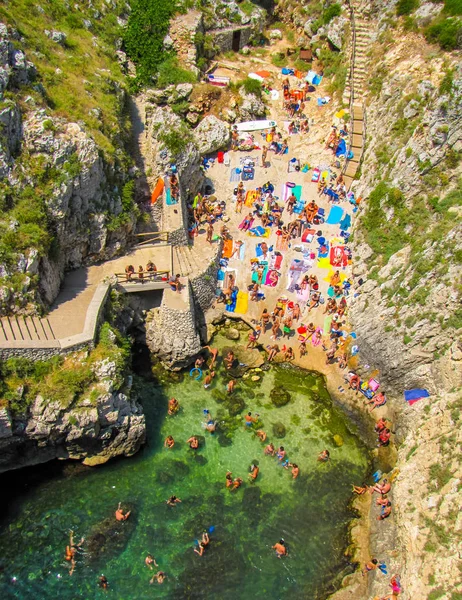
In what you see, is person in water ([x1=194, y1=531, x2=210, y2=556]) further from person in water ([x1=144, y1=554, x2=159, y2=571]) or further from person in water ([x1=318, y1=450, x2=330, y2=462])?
person in water ([x1=318, y1=450, x2=330, y2=462])

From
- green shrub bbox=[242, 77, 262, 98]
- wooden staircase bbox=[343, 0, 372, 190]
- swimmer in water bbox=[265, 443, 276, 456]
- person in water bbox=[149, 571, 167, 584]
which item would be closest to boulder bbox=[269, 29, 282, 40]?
wooden staircase bbox=[343, 0, 372, 190]

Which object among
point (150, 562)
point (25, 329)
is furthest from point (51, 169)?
point (150, 562)

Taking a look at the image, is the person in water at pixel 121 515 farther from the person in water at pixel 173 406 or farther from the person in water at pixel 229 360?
the person in water at pixel 229 360

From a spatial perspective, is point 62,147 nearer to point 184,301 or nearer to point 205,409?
point 184,301

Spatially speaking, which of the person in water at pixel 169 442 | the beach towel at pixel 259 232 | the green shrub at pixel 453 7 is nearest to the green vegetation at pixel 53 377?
the person in water at pixel 169 442

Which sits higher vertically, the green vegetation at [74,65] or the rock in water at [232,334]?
the green vegetation at [74,65]

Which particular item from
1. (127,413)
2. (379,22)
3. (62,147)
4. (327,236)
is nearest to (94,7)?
(62,147)
